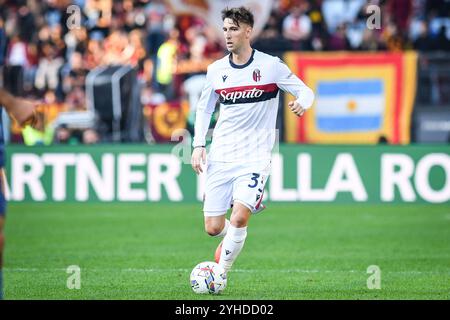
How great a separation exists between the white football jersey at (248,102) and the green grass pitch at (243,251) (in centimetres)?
131

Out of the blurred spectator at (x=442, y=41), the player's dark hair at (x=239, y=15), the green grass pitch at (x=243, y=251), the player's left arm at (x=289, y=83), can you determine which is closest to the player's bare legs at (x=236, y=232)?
the green grass pitch at (x=243, y=251)

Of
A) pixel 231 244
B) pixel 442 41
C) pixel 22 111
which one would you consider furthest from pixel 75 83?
pixel 22 111

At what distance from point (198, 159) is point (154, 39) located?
644 inches

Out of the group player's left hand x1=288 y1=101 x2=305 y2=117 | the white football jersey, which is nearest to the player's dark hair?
the white football jersey

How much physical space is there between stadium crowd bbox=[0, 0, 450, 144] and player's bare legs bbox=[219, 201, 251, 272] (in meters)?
13.0

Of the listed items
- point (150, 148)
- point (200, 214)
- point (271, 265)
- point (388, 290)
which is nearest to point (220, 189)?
point (388, 290)

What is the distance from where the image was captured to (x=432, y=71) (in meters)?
Answer: 23.3

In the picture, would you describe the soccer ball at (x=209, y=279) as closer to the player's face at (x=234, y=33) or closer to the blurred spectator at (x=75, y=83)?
the player's face at (x=234, y=33)

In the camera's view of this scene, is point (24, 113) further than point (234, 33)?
No

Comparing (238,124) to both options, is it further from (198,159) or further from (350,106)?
(350,106)

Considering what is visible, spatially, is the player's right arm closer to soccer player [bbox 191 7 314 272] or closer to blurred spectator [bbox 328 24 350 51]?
soccer player [bbox 191 7 314 272]

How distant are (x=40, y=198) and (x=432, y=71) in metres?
8.46

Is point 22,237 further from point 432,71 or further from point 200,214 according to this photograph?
point 432,71

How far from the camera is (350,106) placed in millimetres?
22969
